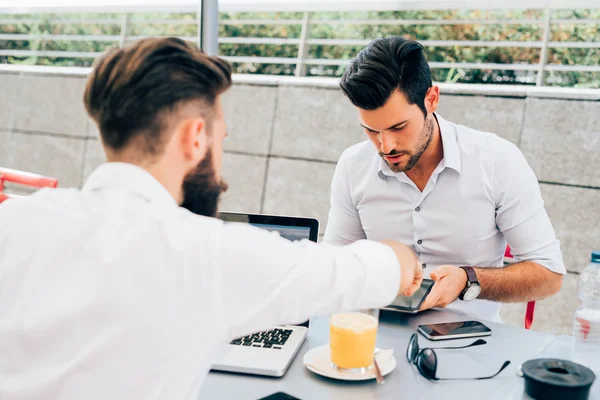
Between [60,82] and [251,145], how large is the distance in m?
1.53

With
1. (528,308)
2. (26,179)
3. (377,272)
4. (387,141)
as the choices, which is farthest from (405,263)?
(26,179)

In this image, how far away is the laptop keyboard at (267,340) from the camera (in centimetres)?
131

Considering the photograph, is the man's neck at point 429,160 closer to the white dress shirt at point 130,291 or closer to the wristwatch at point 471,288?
the wristwatch at point 471,288

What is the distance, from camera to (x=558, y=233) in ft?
9.43

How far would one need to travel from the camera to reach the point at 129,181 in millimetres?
845

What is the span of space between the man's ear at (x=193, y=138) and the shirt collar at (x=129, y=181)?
74mm

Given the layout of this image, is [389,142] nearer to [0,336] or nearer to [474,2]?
[0,336]

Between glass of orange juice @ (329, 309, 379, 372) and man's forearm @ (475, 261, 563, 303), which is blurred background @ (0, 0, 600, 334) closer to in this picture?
man's forearm @ (475, 261, 563, 303)

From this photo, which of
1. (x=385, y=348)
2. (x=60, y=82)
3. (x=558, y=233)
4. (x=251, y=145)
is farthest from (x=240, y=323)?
(x=60, y=82)

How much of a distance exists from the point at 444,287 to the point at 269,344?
52 centimetres

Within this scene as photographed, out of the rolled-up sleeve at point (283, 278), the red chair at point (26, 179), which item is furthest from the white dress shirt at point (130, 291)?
the red chair at point (26, 179)

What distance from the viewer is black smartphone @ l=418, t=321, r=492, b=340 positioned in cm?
139

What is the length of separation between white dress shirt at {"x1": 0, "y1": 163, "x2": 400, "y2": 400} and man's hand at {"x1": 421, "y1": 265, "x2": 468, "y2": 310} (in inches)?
30.3

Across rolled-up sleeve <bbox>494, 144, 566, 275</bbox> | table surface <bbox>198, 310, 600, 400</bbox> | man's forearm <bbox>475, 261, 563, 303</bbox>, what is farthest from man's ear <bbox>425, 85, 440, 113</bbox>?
table surface <bbox>198, 310, 600, 400</bbox>
